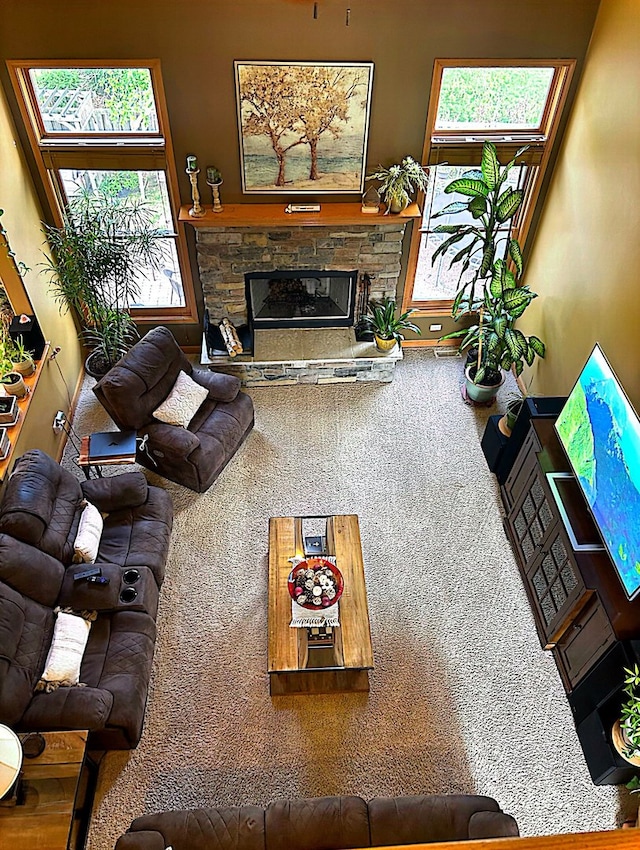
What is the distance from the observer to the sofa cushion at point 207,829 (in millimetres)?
2977

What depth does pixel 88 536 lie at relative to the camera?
13.4ft

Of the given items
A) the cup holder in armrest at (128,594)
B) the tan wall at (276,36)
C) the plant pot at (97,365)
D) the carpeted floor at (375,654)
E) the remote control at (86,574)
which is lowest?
the carpeted floor at (375,654)

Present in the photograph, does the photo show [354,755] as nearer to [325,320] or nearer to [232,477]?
[232,477]

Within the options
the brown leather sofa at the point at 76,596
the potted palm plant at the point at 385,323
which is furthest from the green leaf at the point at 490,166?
the brown leather sofa at the point at 76,596

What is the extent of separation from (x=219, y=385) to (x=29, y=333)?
4.96ft

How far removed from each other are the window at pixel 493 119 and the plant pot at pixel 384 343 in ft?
3.07

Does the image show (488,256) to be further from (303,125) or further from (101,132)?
(101,132)

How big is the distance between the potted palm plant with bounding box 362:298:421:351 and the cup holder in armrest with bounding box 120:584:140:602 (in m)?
3.09

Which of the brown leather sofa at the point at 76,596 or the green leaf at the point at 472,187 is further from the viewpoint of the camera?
the green leaf at the point at 472,187

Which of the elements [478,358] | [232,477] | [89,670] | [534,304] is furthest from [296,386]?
[89,670]

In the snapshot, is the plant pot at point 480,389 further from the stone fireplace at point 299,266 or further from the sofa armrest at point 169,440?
the sofa armrest at point 169,440

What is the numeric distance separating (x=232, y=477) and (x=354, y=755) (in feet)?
7.58

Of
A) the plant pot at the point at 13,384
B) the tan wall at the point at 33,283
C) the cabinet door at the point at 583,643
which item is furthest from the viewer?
the tan wall at the point at 33,283

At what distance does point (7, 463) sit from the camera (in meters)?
4.14
